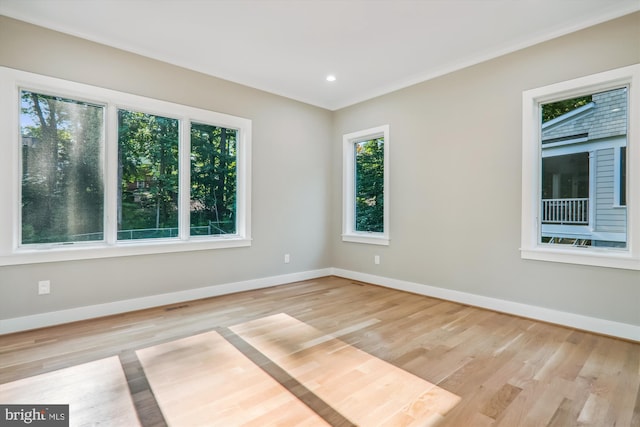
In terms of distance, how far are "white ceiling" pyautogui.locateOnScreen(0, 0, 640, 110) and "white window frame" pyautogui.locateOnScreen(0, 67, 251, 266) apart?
0.54 metres

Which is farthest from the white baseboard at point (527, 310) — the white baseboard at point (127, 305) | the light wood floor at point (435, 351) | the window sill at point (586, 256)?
the white baseboard at point (127, 305)

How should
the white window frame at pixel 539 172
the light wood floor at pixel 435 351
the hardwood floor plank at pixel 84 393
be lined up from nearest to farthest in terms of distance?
the hardwood floor plank at pixel 84 393, the light wood floor at pixel 435 351, the white window frame at pixel 539 172

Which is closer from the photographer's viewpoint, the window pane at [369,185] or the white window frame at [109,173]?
the white window frame at [109,173]

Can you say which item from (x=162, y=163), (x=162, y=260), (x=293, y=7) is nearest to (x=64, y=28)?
(x=162, y=163)

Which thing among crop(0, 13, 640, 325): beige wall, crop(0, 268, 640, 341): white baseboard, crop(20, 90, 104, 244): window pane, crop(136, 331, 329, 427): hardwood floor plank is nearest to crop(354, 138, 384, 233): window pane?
crop(0, 13, 640, 325): beige wall

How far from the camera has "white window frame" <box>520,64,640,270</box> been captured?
2.66 m

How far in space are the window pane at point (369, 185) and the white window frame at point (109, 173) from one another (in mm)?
1847

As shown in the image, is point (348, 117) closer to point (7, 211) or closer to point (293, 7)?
point (293, 7)

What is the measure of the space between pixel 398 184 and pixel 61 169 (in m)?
3.92

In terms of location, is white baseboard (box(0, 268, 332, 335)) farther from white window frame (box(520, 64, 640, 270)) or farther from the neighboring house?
the neighboring house

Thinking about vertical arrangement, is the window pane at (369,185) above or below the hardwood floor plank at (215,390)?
above

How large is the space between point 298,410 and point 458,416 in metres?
0.88

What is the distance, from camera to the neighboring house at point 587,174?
113 inches

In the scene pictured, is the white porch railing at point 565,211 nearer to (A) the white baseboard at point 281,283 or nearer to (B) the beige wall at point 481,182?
(B) the beige wall at point 481,182
